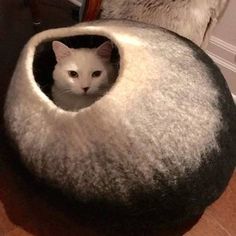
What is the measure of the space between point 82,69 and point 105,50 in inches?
3.5

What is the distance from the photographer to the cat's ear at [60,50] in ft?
3.43

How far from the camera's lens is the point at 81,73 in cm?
107

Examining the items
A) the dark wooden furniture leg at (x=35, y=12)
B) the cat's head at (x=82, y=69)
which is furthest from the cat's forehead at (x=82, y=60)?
the dark wooden furniture leg at (x=35, y=12)

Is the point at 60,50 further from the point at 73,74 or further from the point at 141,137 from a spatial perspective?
the point at 141,137

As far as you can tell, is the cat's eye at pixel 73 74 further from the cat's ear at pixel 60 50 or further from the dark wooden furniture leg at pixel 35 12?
the dark wooden furniture leg at pixel 35 12

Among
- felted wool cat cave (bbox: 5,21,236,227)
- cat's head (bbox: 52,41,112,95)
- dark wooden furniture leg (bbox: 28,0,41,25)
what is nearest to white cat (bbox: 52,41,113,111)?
cat's head (bbox: 52,41,112,95)

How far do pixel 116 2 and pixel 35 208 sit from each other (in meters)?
0.68

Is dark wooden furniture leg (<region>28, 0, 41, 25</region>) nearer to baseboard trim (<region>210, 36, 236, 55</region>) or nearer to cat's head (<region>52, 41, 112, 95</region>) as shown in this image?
cat's head (<region>52, 41, 112, 95</region>)

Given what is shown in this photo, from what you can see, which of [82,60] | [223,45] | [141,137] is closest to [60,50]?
[82,60]

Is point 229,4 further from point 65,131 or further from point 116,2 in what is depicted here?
point 65,131

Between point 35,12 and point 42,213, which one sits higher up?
point 35,12

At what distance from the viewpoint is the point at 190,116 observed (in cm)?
86

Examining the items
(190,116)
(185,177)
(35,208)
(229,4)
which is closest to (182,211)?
(185,177)

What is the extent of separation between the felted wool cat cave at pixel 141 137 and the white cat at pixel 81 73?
149 millimetres
